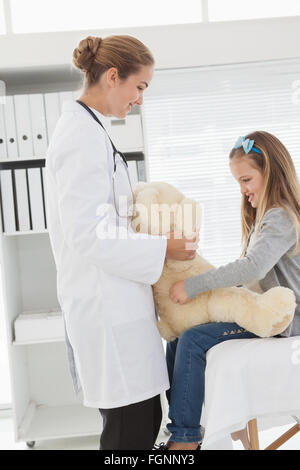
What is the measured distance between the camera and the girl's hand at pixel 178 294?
149cm

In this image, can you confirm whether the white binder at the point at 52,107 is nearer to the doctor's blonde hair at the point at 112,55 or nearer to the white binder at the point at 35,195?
the white binder at the point at 35,195

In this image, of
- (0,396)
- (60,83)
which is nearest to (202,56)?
(60,83)

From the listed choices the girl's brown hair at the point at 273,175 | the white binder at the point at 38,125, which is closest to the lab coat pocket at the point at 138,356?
the girl's brown hair at the point at 273,175

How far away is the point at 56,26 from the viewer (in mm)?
2787

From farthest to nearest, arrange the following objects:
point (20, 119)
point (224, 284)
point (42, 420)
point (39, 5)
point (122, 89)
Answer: point (39, 5) < point (42, 420) < point (20, 119) < point (224, 284) < point (122, 89)

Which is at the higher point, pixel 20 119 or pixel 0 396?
pixel 20 119

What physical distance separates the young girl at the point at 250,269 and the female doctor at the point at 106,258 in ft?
0.34

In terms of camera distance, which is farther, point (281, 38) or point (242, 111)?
point (242, 111)

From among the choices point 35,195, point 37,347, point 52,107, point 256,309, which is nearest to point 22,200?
point 35,195

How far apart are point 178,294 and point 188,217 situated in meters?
0.21

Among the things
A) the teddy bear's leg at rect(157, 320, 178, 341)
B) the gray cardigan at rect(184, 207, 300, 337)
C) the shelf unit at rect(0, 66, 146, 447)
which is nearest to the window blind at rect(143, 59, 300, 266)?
the shelf unit at rect(0, 66, 146, 447)

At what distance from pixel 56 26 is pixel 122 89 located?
1601mm

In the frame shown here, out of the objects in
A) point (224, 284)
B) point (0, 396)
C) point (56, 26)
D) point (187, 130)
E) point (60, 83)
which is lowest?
point (0, 396)

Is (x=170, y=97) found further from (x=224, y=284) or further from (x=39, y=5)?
(x=224, y=284)
